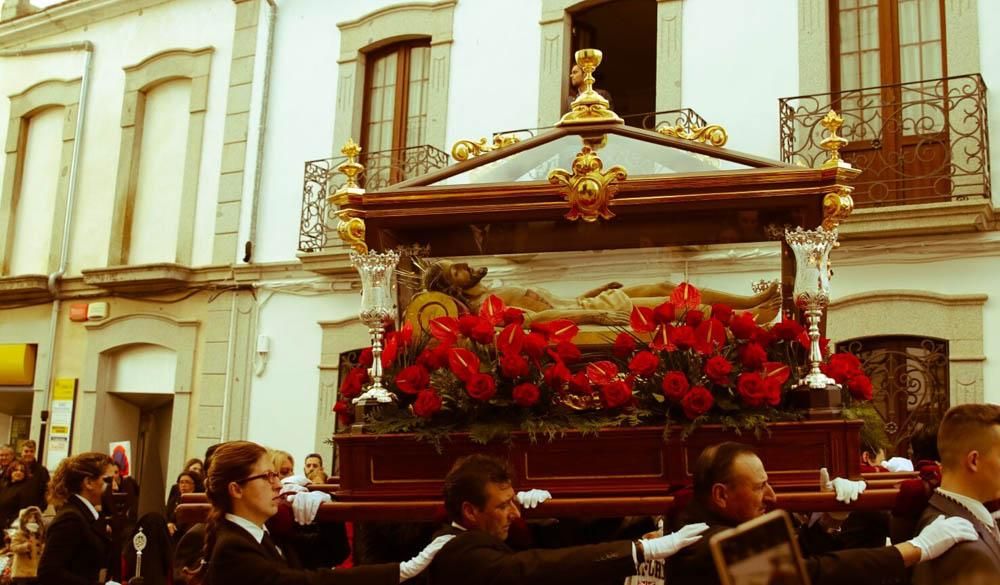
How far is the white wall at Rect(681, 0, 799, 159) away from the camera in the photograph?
10328mm

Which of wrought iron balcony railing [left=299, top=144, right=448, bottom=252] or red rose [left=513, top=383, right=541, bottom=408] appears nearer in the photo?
red rose [left=513, top=383, right=541, bottom=408]

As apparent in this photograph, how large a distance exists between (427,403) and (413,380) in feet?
0.80

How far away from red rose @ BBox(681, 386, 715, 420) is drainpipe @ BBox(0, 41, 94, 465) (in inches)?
449

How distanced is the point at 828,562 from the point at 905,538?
61cm

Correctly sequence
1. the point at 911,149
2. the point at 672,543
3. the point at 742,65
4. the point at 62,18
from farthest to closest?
the point at 62,18, the point at 742,65, the point at 911,149, the point at 672,543

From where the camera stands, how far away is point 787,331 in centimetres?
474

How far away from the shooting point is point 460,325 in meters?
4.88

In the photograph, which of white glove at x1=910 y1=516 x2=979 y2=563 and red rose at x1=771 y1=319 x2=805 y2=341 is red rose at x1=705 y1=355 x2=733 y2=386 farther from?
white glove at x1=910 y1=516 x2=979 y2=563

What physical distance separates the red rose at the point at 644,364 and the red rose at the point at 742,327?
1.35 feet

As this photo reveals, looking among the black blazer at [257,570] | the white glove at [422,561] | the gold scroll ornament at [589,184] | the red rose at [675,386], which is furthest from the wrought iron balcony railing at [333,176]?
the white glove at [422,561]

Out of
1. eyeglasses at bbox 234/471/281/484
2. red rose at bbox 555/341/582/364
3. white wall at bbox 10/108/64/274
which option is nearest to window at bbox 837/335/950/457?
red rose at bbox 555/341/582/364

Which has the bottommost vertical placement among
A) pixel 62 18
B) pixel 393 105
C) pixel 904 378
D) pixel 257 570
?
pixel 257 570

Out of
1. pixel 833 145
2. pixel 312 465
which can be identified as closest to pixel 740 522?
pixel 833 145

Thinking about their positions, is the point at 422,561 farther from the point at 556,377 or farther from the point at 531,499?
the point at 556,377
